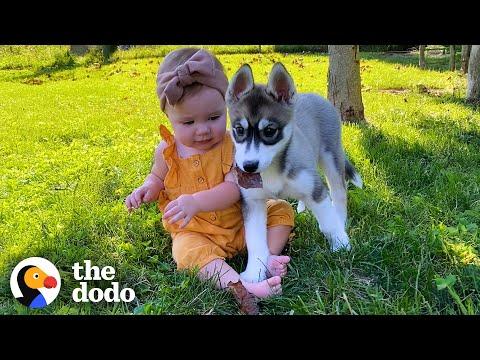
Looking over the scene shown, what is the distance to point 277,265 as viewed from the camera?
199 cm

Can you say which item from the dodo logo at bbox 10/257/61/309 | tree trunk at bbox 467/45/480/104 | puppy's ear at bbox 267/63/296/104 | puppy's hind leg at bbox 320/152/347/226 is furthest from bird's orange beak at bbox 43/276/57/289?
tree trunk at bbox 467/45/480/104

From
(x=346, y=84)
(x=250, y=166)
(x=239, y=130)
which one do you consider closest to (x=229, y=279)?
(x=250, y=166)

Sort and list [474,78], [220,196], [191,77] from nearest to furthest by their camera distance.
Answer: [191,77] → [220,196] → [474,78]

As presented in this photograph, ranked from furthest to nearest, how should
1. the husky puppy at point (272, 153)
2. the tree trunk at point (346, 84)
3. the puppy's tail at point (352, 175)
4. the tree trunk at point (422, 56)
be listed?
the tree trunk at point (346, 84)
the puppy's tail at point (352, 175)
the tree trunk at point (422, 56)
the husky puppy at point (272, 153)

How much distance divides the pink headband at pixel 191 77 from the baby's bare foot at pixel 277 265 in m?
0.67

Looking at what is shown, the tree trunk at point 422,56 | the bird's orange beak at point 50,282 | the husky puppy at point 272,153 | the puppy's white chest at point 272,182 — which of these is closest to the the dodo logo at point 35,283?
the bird's orange beak at point 50,282

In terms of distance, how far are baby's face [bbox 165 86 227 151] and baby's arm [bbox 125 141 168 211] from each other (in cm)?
16

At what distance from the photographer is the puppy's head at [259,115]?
5.90 ft

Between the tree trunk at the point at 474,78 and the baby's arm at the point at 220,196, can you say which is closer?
the baby's arm at the point at 220,196

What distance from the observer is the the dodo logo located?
1708 millimetres

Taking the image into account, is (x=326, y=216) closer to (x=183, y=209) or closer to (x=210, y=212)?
(x=210, y=212)

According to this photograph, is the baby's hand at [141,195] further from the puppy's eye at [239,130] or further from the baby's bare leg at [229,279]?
the puppy's eye at [239,130]

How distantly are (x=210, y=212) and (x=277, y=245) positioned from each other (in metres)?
0.30
